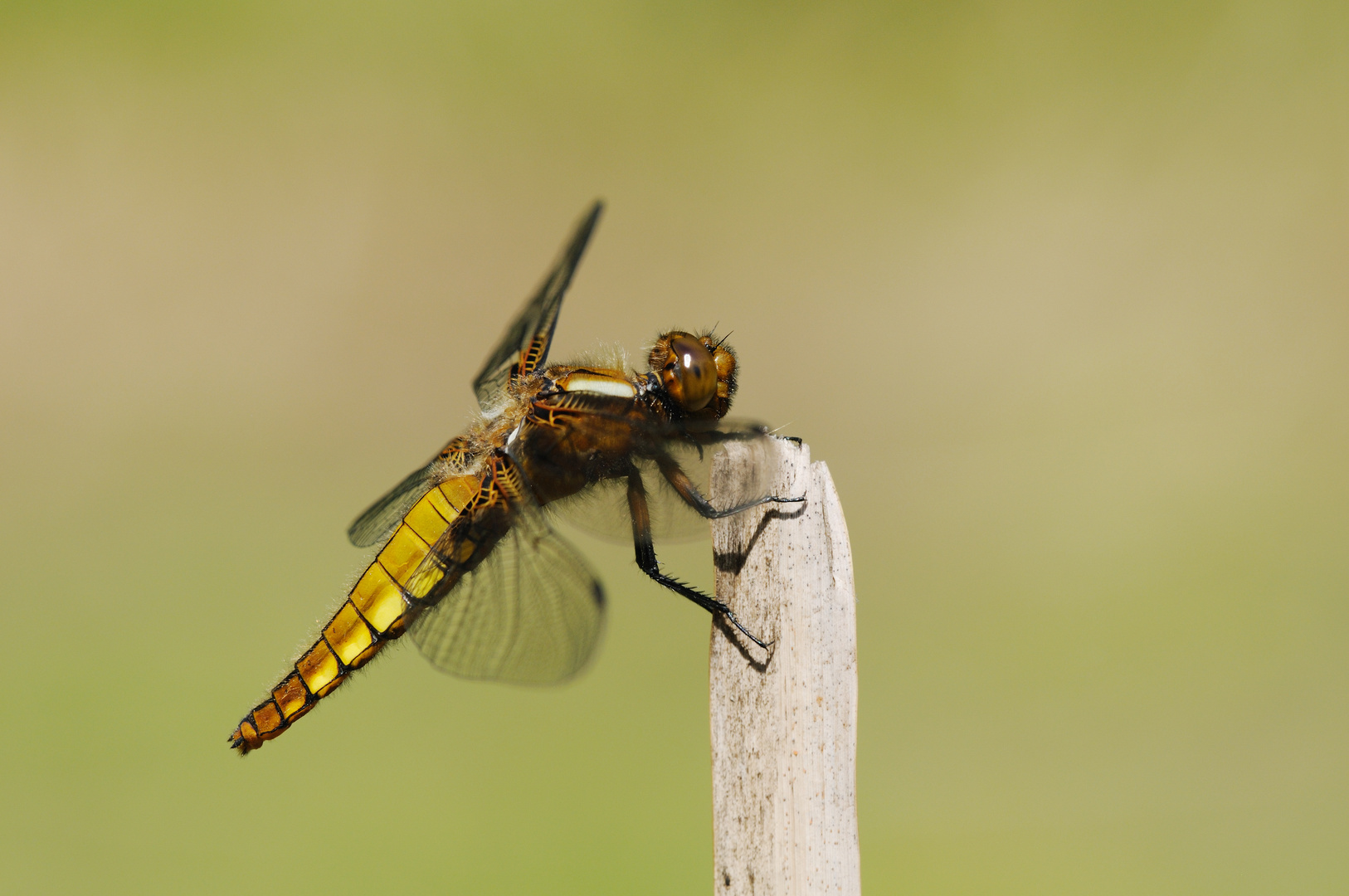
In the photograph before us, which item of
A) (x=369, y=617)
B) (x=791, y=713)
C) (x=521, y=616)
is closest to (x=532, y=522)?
(x=521, y=616)

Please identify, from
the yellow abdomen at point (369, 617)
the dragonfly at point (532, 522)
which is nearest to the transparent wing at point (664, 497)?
the dragonfly at point (532, 522)

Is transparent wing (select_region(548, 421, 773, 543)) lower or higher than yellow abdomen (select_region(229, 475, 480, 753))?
higher

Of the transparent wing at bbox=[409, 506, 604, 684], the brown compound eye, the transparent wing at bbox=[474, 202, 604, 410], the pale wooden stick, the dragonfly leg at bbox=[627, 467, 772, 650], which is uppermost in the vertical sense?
the transparent wing at bbox=[474, 202, 604, 410]

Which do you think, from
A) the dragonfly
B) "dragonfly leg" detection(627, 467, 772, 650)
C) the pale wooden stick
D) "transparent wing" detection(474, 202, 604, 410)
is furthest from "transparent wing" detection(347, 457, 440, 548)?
the pale wooden stick

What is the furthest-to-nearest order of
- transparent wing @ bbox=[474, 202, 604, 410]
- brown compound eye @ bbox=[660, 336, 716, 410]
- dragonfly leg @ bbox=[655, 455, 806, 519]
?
transparent wing @ bbox=[474, 202, 604, 410] → brown compound eye @ bbox=[660, 336, 716, 410] → dragonfly leg @ bbox=[655, 455, 806, 519]

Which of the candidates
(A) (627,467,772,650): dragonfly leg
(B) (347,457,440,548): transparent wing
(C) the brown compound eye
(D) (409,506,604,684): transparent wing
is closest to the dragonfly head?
(C) the brown compound eye

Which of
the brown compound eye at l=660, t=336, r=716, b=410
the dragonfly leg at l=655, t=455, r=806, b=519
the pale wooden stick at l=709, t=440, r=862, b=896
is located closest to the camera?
the pale wooden stick at l=709, t=440, r=862, b=896

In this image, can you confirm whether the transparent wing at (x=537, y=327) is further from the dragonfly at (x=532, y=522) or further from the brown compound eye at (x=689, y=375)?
the brown compound eye at (x=689, y=375)

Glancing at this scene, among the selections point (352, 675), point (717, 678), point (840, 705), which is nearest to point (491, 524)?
point (352, 675)

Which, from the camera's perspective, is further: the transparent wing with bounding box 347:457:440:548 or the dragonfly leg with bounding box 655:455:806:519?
the transparent wing with bounding box 347:457:440:548

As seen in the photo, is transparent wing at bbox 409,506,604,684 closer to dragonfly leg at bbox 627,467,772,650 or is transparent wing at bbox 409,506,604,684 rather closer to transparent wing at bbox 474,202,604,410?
dragonfly leg at bbox 627,467,772,650
